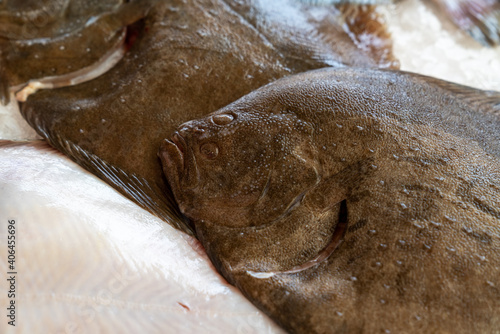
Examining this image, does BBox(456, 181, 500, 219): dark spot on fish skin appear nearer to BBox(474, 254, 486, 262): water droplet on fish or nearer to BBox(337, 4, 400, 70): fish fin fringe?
BBox(474, 254, 486, 262): water droplet on fish

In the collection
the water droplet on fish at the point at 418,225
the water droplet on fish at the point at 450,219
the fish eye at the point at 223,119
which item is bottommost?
the fish eye at the point at 223,119

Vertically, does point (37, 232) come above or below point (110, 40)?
below

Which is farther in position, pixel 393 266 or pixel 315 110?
pixel 315 110

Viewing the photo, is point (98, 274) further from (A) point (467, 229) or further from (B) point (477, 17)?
(B) point (477, 17)

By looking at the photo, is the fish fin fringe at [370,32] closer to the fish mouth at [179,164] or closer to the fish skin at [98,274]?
the fish mouth at [179,164]

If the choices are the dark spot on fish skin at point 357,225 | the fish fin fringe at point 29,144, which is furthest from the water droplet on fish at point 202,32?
the dark spot on fish skin at point 357,225

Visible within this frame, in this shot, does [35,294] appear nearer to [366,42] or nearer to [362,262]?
[362,262]

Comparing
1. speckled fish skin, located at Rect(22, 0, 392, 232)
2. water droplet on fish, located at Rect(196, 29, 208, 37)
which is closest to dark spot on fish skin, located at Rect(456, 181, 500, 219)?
speckled fish skin, located at Rect(22, 0, 392, 232)

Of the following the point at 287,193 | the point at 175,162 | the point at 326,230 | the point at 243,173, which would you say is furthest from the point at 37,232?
the point at 326,230
